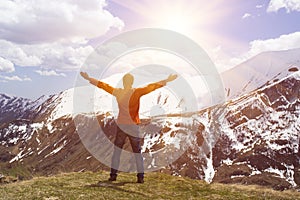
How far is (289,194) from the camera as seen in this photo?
2091 cm

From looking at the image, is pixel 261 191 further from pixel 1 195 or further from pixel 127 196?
pixel 1 195

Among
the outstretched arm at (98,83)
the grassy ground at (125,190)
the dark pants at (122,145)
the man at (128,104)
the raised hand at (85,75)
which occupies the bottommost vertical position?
the grassy ground at (125,190)

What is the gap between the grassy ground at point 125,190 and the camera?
18.4 m

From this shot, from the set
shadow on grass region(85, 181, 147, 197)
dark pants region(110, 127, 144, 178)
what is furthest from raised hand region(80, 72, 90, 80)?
shadow on grass region(85, 181, 147, 197)

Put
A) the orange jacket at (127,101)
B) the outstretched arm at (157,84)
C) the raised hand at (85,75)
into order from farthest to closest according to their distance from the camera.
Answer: the raised hand at (85,75) < the orange jacket at (127,101) < the outstretched arm at (157,84)

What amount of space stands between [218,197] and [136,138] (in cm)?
606

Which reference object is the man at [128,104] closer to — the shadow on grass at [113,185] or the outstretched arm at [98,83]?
the outstretched arm at [98,83]

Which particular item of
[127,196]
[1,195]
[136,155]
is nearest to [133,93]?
[136,155]

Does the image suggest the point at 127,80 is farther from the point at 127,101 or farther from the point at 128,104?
the point at 128,104

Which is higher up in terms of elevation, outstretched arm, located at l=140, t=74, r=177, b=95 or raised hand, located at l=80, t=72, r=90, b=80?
raised hand, located at l=80, t=72, r=90, b=80

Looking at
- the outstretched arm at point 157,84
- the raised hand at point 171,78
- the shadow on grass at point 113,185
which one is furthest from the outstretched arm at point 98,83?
the shadow on grass at point 113,185

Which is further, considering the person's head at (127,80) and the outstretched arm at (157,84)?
the person's head at (127,80)

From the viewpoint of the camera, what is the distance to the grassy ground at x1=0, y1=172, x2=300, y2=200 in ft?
60.5

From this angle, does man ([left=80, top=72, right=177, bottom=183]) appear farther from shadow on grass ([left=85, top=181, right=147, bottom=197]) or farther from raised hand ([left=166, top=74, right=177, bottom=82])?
shadow on grass ([left=85, top=181, right=147, bottom=197])
